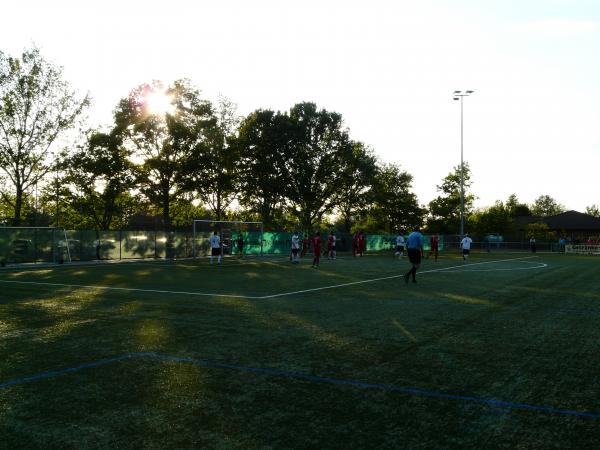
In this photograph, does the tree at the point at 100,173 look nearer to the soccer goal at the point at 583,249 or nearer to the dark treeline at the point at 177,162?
the dark treeline at the point at 177,162

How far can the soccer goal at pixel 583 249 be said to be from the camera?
49500 millimetres

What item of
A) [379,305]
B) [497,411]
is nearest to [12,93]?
[379,305]

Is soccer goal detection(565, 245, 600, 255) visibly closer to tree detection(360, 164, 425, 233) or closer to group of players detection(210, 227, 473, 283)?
group of players detection(210, 227, 473, 283)

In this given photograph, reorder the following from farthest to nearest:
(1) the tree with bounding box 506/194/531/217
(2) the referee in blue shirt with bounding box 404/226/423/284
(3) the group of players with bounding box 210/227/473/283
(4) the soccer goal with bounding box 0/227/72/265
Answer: (1) the tree with bounding box 506/194/531/217 → (4) the soccer goal with bounding box 0/227/72/265 → (3) the group of players with bounding box 210/227/473/283 → (2) the referee in blue shirt with bounding box 404/226/423/284

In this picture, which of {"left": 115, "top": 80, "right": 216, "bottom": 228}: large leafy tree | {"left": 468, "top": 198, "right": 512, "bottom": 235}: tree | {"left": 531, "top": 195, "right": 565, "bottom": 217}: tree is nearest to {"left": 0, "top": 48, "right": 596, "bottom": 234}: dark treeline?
{"left": 115, "top": 80, "right": 216, "bottom": 228}: large leafy tree

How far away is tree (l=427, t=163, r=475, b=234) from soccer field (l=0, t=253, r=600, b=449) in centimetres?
6488

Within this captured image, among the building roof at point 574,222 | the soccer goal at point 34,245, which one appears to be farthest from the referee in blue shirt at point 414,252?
the building roof at point 574,222

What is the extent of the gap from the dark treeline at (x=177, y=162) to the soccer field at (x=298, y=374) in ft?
89.2

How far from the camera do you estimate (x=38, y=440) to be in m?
3.82

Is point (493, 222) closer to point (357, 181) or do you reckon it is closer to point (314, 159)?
point (357, 181)

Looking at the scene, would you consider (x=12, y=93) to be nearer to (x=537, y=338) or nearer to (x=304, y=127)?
(x=304, y=127)

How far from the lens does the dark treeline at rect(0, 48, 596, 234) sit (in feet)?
128

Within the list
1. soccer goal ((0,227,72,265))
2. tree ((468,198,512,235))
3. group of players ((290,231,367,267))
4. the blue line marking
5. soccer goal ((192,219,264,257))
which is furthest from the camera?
tree ((468,198,512,235))

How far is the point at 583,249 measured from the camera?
50.5 metres
